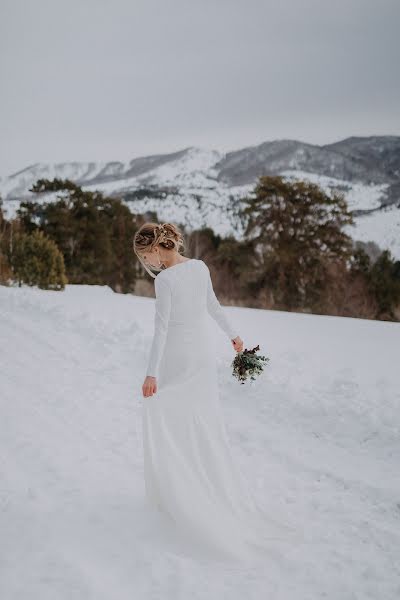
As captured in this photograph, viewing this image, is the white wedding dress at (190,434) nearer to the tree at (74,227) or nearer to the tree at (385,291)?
the tree at (385,291)

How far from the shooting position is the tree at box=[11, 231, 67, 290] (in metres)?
22.1

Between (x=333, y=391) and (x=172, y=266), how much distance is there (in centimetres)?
450

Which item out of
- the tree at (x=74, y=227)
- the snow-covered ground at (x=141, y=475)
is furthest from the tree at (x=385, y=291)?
the snow-covered ground at (x=141, y=475)

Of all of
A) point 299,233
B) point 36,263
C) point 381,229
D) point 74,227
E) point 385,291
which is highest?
point 381,229

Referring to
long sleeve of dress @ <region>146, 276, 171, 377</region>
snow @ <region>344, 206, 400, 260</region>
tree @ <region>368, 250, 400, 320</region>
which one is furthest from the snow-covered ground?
snow @ <region>344, 206, 400, 260</region>

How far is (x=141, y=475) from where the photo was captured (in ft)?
15.4

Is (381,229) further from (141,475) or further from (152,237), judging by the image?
(152,237)

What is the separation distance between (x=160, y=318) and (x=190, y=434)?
918 millimetres

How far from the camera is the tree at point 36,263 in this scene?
22.1 m

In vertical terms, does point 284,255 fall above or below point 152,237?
above

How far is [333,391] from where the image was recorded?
7.12 meters

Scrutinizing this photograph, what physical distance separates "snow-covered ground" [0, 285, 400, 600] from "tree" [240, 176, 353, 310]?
16.9 m

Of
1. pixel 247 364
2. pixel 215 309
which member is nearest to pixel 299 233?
pixel 247 364

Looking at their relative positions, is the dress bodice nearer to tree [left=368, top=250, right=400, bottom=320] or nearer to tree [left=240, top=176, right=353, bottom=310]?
tree [left=240, top=176, right=353, bottom=310]
